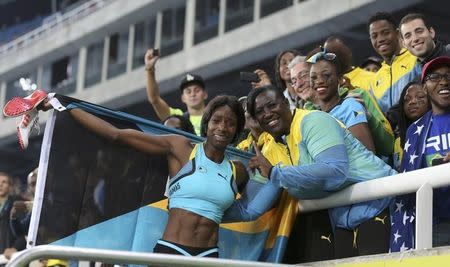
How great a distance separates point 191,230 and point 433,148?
1352 millimetres

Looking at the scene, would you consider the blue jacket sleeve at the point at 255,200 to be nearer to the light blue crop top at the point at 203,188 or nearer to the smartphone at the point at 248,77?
the light blue crop top at the point at 203,188

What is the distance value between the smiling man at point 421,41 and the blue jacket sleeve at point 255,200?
1339 millimetres

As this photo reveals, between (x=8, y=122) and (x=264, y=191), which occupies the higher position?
(x=8, y=122)

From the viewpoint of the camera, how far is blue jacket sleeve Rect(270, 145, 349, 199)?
5.34m

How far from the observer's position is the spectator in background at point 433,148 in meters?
5.02

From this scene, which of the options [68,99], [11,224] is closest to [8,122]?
[11,224]

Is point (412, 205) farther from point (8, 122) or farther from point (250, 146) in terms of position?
point (8, 122)

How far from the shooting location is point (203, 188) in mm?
5445

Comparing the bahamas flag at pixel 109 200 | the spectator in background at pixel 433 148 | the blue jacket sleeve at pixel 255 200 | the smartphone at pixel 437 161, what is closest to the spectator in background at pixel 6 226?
the bahamas flag at pixel 109 200

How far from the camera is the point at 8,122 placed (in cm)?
3434

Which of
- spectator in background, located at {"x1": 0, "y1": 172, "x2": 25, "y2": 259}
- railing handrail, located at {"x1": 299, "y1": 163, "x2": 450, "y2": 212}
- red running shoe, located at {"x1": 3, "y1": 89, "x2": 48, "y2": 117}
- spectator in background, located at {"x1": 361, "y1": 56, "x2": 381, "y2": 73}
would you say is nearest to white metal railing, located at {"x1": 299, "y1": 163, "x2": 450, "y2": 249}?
railing handrail, located at {"x1": 299, "y1": 163, "x2": 450, "y2": 212}

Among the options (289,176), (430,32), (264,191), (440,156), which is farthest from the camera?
(430,32)

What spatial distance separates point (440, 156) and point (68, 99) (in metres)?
2.06

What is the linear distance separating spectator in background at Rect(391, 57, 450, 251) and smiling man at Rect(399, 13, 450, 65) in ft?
3.47
